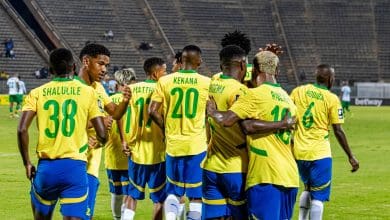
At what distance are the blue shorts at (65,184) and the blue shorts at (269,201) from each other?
1683mm

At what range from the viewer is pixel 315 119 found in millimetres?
12211

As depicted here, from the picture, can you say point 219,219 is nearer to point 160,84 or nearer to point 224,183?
point 224,183

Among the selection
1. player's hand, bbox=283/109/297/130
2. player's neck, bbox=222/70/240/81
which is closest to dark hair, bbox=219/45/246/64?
player's neck, bbox=222/70/240/81

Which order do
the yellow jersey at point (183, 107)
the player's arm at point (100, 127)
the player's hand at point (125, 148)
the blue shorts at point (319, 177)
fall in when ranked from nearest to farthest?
the player's arm at point (100, 127)
the yellow jersey at point (183, 107)
the blue shorts at point (319, 177)
the player's hand at point (125, 148)

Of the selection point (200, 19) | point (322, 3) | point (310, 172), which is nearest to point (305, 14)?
point (322, 3)

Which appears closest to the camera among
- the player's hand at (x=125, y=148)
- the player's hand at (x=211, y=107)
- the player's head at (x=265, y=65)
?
the player's head at (x=265, y=65)

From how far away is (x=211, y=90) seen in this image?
10273 mm

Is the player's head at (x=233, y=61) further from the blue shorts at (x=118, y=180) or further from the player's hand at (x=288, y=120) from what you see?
the blue shorts at (x=118, y=180)

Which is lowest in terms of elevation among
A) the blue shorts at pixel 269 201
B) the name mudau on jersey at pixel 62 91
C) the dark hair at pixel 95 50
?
the blue shorts at pixel 269 201

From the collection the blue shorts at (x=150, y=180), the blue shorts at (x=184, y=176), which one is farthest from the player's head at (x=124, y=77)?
the blue shorts at (x=184, y=176)

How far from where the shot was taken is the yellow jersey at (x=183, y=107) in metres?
11.7

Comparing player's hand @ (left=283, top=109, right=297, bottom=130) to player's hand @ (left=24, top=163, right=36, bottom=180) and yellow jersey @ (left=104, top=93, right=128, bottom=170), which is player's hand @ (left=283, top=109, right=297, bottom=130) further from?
yellow jersey @ (left=104, top=93, right=128, bottom=170)

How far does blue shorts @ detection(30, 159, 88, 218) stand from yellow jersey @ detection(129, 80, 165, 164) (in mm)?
3082

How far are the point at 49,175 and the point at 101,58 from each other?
1.75 meters
